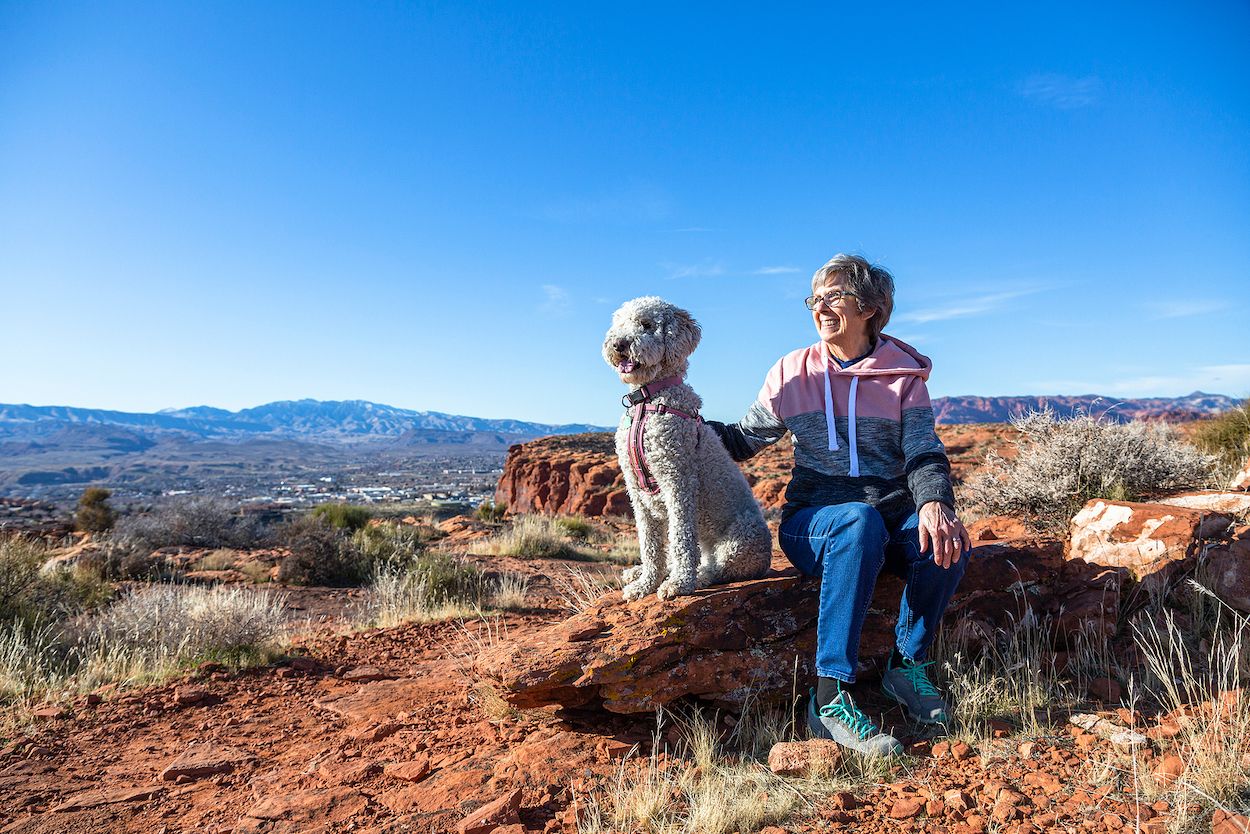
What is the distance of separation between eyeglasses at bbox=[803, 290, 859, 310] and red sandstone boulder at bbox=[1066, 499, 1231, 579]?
7.95ft

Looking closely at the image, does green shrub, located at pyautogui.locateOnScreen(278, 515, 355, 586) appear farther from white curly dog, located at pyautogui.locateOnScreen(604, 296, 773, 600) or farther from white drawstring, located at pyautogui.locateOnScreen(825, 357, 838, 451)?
white drawstring, located at pyautogui.locateOnScreen(825, 357, 838, 451)

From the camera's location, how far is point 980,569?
402 cm

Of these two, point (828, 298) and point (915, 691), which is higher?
point (828, 298)

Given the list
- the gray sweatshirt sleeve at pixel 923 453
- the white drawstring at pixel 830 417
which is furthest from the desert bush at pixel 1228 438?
the white drawstring at pixel 830 417

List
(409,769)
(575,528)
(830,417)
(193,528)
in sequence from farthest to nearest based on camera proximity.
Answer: (575,528), (193,528), (830,417), (409,769)

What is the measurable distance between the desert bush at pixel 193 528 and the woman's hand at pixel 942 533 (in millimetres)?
12481

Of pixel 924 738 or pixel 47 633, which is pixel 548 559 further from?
pixel 924 738

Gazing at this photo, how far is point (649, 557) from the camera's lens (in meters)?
3.38

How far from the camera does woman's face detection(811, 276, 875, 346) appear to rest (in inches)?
135

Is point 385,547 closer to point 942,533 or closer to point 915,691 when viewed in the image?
point 915,691

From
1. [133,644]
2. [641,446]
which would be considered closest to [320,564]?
[133,644]

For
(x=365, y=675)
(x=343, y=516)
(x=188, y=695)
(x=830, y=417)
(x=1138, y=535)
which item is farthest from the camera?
(x=343, y=516)

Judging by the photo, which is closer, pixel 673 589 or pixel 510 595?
pixel 673 589

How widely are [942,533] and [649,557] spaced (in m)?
1.28
